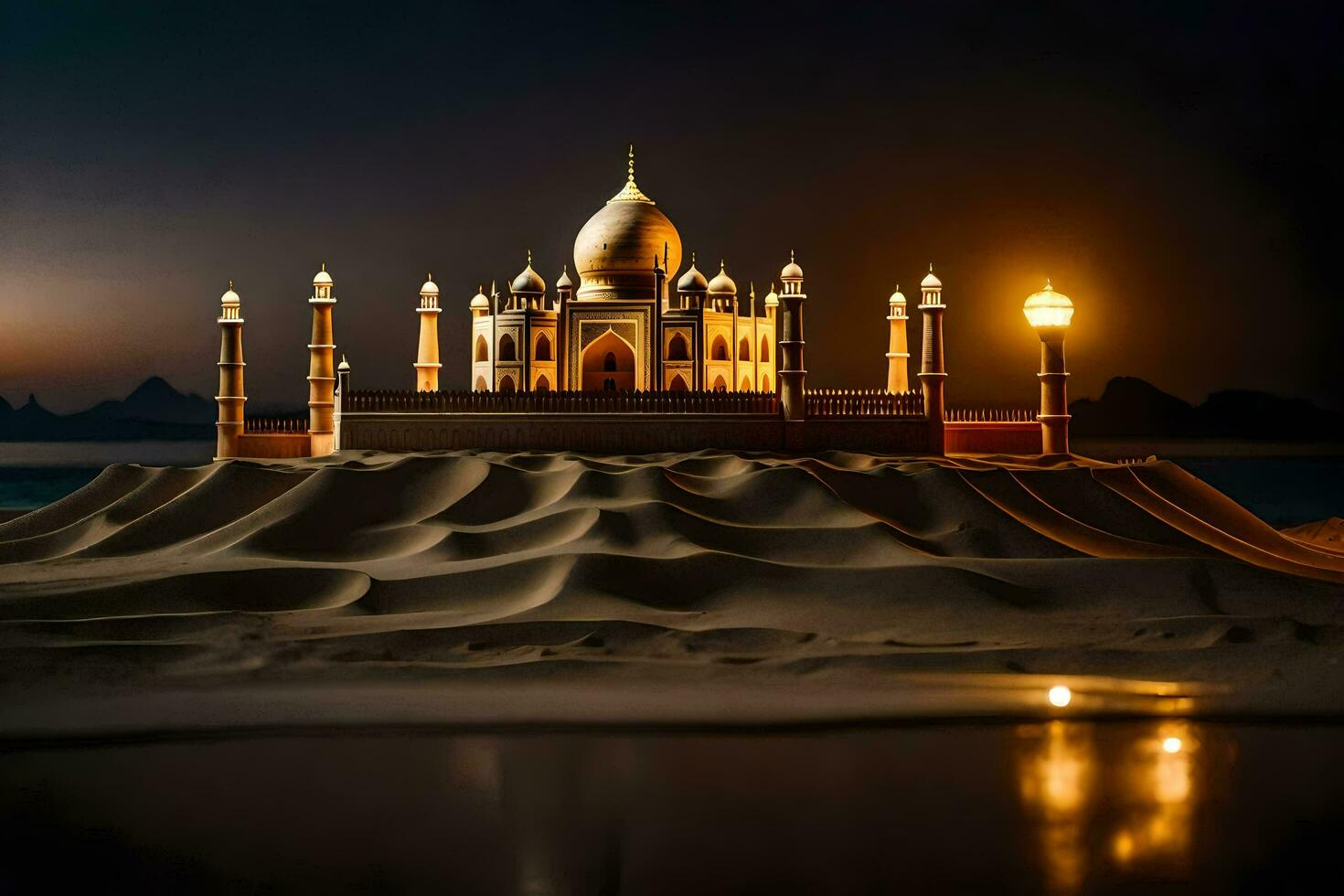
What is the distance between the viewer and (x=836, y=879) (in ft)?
21.6

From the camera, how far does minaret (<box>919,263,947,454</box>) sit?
20.9 m

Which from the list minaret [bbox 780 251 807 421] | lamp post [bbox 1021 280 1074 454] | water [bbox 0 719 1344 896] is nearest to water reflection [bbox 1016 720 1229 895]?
water [bbox 0 719 1344 896]

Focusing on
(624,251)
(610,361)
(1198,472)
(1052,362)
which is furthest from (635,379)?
(1198,472)

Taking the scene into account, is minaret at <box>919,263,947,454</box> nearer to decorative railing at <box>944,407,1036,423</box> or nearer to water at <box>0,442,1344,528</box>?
decorative railing at <box>944,407,1036,423</box>

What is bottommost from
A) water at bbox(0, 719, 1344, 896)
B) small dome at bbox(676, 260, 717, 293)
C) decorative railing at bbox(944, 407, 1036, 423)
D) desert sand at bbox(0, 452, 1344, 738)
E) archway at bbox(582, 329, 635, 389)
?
water at bbox(0, 719, 1344, 896)

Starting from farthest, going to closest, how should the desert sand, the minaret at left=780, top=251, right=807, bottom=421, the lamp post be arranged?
the lamp post → the minaret at left=780, top=251, right=807, bottom=421 → the desert sand

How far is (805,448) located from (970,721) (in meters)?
11.0

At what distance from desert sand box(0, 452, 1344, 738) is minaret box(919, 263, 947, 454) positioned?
1118 mm

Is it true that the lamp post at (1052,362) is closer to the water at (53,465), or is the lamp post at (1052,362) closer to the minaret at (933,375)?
the minaret at (933,375)

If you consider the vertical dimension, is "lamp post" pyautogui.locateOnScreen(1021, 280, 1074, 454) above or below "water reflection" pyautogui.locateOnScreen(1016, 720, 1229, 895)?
above

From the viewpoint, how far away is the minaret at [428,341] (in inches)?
952

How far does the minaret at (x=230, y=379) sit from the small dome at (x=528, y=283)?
15.5 feet

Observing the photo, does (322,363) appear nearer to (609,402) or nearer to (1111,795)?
(609,402)

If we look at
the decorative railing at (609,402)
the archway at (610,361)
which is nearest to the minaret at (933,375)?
the decorative railing at (609,402)
